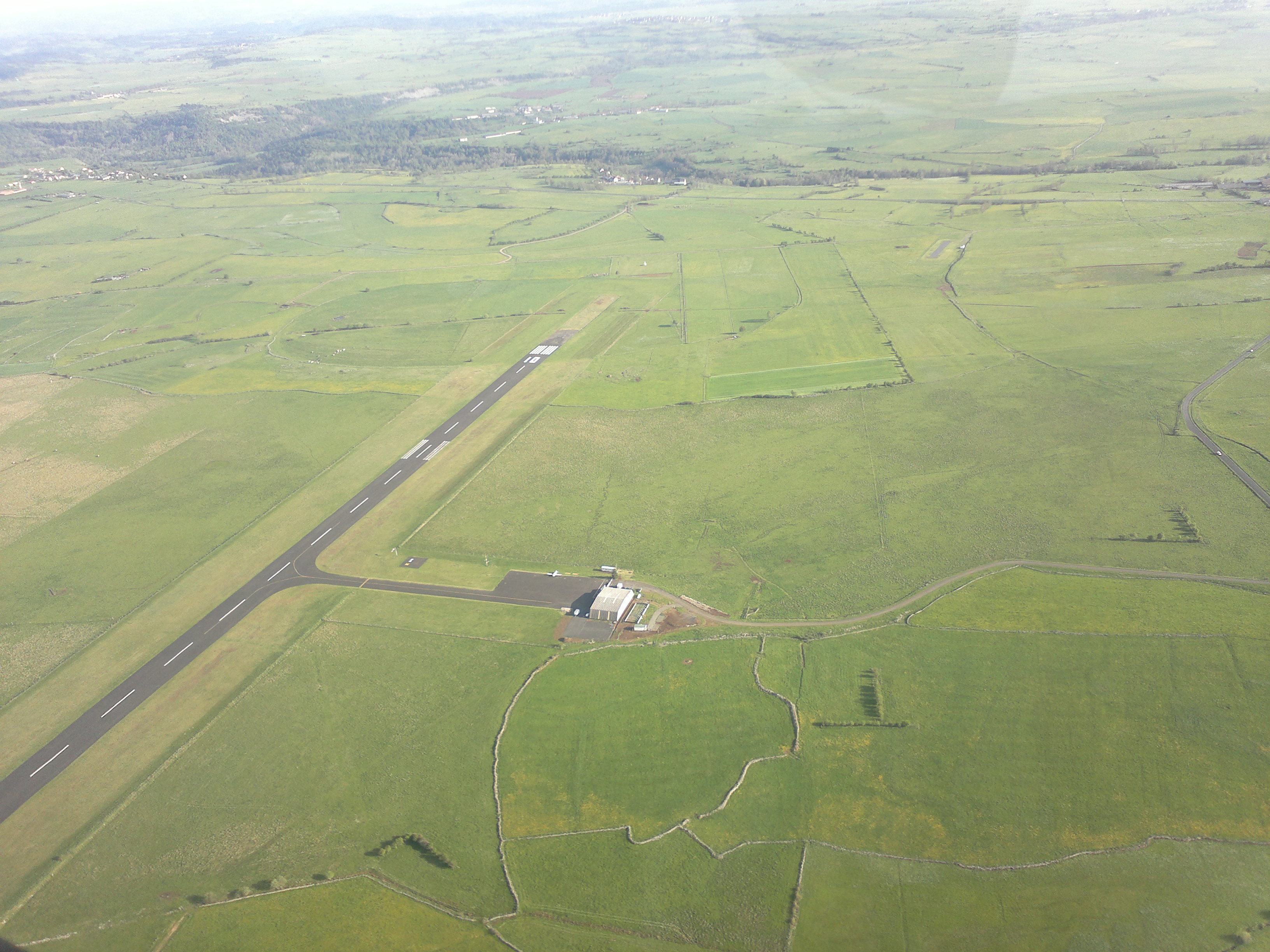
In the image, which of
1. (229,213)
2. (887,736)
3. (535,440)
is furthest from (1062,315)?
(229,213)

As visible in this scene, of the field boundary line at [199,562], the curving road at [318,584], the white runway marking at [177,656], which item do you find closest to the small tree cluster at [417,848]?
the field boundary line at [199,562]

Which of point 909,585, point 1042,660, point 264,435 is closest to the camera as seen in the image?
point 1042,660

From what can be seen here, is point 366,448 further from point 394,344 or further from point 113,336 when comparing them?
point 113,336

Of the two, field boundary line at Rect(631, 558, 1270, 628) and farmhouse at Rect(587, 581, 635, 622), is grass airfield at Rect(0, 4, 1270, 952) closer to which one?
field boundary line at Rect(631, 558, 1270, 628)

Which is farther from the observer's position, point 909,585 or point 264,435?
point 264,435

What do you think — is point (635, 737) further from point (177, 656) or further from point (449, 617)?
point (177, 656)

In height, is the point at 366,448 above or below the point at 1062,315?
below

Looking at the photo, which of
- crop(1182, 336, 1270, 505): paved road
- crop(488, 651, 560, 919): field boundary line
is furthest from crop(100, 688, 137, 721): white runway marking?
crop(1182, 336, 1270, 505): paved road

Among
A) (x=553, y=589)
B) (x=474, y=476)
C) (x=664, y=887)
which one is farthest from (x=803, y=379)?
(x=664, y=887)
